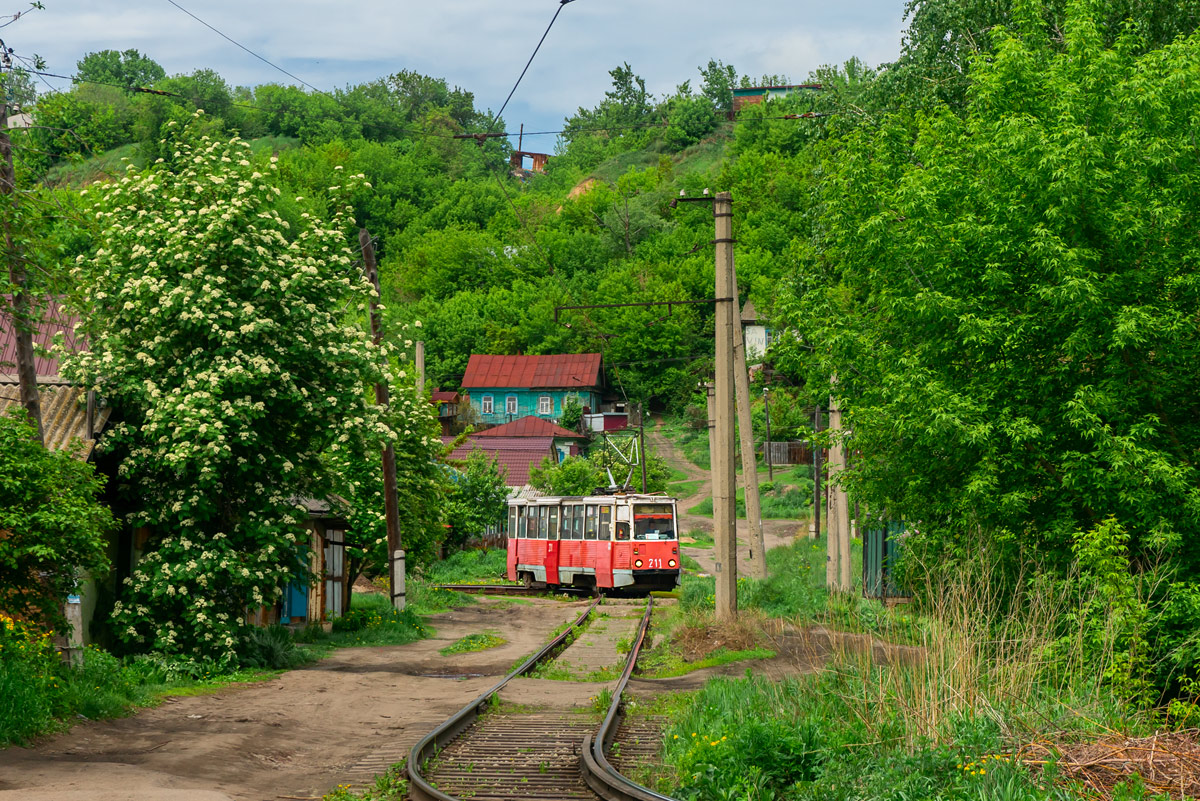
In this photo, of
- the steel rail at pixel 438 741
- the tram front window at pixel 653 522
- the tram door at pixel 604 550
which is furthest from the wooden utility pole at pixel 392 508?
the tram front window at pixel 653 522

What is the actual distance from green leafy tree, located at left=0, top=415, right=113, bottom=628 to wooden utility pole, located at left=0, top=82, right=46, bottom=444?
2.03 feet

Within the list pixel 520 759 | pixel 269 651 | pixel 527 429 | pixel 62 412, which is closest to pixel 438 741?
pixel 520 759

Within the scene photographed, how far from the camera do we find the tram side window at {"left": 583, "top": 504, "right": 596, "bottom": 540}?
33688mm

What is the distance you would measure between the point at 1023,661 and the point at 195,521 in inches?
450

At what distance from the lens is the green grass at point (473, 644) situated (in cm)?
2067

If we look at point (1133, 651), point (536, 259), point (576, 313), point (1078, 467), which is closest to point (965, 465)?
point (1078, 467)

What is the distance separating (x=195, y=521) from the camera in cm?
1595

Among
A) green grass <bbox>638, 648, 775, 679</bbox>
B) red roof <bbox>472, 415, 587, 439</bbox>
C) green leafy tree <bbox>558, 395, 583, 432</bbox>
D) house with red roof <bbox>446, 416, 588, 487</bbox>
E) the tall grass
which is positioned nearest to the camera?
the tall grass

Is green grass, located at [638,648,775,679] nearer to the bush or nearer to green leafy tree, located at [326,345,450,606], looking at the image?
the bush

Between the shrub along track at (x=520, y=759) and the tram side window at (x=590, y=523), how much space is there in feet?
66.7

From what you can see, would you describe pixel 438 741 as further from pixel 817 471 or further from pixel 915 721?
pixel 817 471

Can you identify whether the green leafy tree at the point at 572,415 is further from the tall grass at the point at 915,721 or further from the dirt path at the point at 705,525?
the tall grass at the point at 915,721

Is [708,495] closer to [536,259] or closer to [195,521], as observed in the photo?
[536,259]

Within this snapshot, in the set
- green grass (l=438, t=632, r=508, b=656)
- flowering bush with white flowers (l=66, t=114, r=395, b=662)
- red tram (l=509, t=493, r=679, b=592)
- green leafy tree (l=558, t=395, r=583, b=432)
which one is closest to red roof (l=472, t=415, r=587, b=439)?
green leafy tree (l=558, t=395, r=583, b=432)
